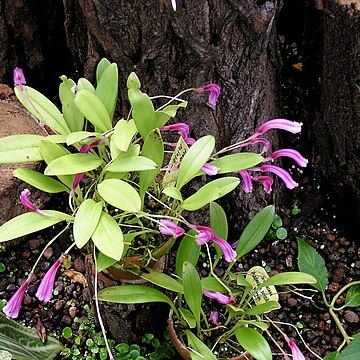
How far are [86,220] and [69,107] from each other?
0.23m

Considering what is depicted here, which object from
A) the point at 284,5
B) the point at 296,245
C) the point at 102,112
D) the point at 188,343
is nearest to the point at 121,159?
the point at 102,112

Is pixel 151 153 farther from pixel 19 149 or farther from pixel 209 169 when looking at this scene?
pixel 19 149

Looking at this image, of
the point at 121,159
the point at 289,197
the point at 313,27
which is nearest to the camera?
the point at 121,159

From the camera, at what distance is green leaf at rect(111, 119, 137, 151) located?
1057mm

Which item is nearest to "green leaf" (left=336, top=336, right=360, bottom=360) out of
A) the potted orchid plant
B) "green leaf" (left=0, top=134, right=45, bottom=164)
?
the potted orchid plant

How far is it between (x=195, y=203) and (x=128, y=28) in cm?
41

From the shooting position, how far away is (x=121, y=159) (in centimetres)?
110

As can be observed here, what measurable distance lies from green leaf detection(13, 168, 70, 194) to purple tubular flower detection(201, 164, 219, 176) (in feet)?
0.81

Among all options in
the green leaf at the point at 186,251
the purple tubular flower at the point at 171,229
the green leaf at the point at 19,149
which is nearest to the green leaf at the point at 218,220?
the green leaf at the point at 186,251

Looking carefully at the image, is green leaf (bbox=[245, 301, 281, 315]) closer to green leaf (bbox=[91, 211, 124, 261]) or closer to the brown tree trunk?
green leaf (bbox=[91, 211, 124, 261])

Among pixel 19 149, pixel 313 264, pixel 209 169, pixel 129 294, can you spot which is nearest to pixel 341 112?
pixel 313 264

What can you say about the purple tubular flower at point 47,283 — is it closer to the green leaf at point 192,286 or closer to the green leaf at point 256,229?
the green leaf at point 192,286

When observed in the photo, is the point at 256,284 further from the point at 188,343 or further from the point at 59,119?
the point at 59,119

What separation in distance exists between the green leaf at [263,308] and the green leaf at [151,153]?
33 centimetres
